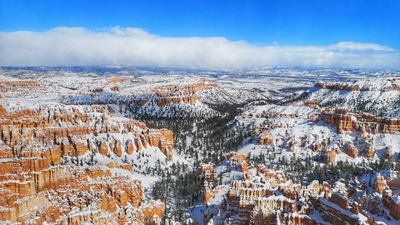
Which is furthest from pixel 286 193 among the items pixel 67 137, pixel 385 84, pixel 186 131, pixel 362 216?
pixel 385 84

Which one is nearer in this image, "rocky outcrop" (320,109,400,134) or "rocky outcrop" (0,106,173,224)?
"rocky outcrop" (0,106,173,224)

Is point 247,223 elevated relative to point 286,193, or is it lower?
lower

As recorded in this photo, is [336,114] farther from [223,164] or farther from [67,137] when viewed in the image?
[67,137]

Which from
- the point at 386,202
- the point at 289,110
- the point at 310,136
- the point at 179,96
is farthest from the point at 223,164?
the point at 179,96

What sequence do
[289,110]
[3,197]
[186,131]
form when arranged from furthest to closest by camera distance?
[289,110] < [186,131] < [3,197]

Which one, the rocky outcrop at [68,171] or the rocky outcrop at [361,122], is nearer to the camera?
the rocky outcrop at [68,171]

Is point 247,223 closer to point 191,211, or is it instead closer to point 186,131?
point 191,211

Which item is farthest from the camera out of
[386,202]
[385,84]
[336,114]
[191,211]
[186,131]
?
[385,84]

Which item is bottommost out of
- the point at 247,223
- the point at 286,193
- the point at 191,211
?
the point at 191,211

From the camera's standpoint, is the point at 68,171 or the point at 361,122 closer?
the point at 68,171

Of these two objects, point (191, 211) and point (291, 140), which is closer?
point (191, 211)

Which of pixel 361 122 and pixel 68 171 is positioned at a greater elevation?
pixel 361 122
